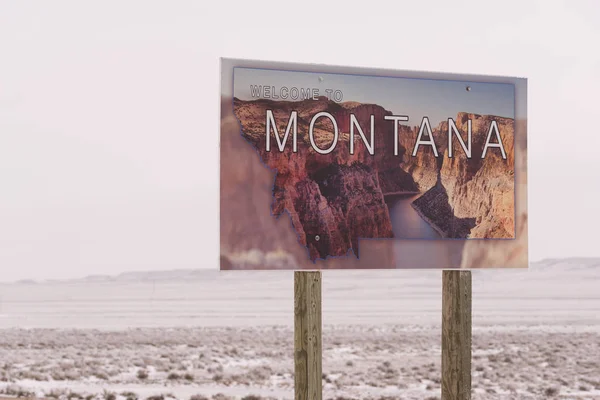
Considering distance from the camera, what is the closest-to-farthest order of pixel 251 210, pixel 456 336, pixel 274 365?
1. pixel 251 210
2. pixel 456 336
3. pixel 274 365

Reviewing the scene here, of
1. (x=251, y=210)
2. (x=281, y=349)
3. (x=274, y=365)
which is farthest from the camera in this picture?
(x=281, y=349)

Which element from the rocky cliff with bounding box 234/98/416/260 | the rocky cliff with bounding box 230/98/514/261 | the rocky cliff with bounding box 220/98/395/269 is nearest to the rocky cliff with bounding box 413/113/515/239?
the rocky cliff with bounding box 230/98/514/261

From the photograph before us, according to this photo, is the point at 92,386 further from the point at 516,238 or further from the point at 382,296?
the point at 382,296

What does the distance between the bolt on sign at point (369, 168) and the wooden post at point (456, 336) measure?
0.72ft

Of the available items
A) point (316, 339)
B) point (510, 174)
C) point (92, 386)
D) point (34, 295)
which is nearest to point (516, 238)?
point (510, 174)

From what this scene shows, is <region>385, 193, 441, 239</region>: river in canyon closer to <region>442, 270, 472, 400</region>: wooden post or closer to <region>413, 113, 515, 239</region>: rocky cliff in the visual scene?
<region>413, 113, 515, 239</region>: rocky cliff

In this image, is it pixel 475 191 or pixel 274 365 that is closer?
pixel 475 191

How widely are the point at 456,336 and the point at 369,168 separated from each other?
175 cm

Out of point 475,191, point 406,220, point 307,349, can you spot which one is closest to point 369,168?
point 406,220

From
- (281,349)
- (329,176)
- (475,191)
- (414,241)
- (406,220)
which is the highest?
(329,176)

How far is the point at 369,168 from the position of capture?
6898 mm

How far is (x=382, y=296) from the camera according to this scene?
7312 cm

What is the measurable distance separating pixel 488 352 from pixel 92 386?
593 inches

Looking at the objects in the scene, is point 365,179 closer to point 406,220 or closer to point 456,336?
point 406,220
